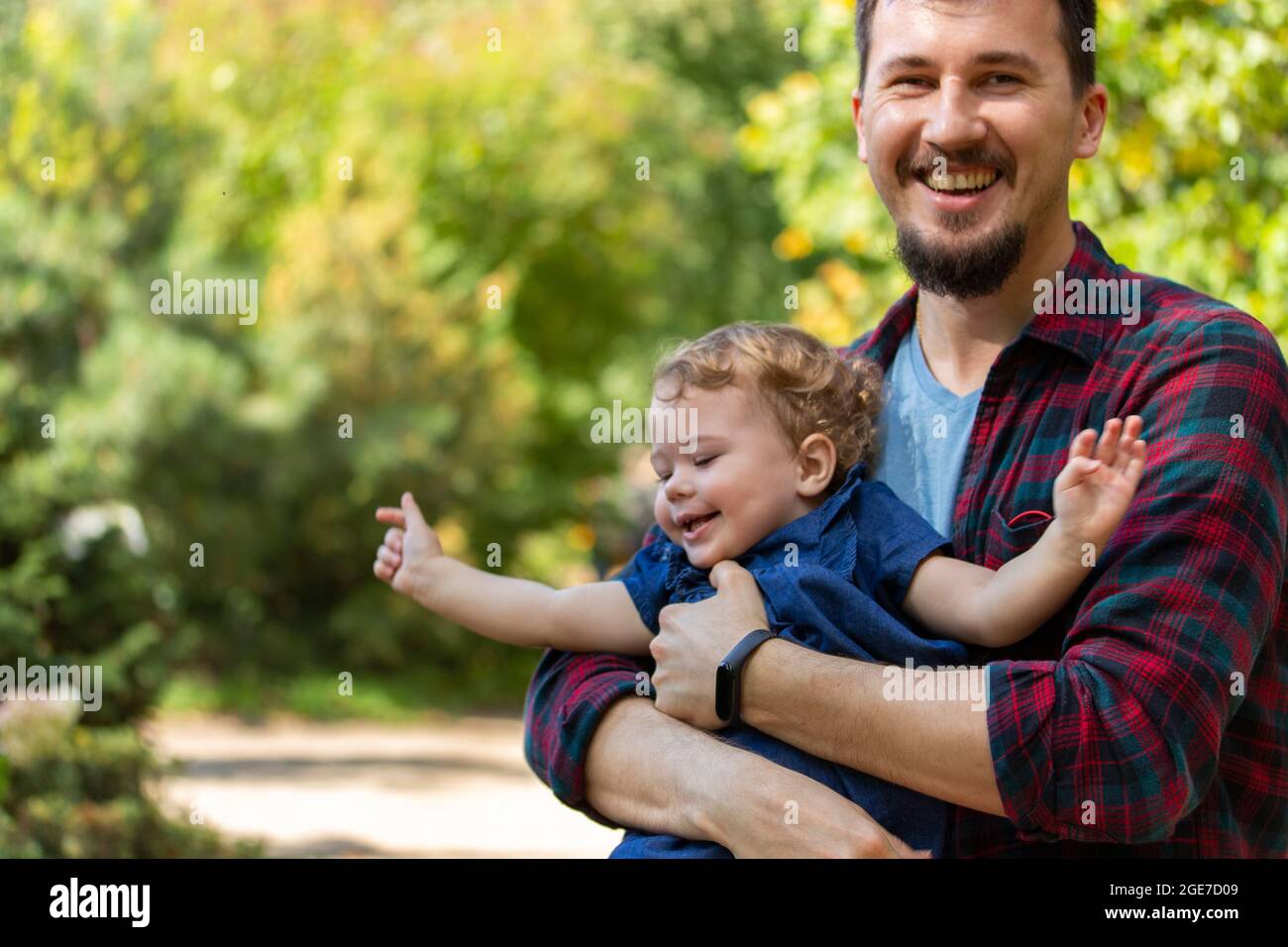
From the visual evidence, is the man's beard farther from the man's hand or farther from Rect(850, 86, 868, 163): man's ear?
the man's hand

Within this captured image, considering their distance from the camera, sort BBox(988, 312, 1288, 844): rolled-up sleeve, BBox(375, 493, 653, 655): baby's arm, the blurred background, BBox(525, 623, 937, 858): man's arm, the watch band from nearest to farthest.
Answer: BBox(988, 312, 1288, 844): rolled-up sleeve → BBox(525, 623, 937, 858): man's arm → the watch band → BBox(375, 493, 653, 655): baby's arm → the blurred background

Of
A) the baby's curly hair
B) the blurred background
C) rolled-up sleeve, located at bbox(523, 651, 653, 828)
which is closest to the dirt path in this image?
the blurred background

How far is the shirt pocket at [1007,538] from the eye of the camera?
2332 millimetres

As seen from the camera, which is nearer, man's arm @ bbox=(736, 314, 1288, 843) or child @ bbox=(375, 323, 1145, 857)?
man's arm @ bbox=(736, 314, 1288, 843)

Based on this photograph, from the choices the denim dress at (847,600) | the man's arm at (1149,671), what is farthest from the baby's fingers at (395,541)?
the man's arm at (1149,671)

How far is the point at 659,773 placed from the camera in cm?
238

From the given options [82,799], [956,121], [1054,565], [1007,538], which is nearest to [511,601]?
[1007,538]

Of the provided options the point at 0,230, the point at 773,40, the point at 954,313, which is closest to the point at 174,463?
the point at 0,230

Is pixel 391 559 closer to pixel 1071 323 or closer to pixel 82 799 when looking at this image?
pixel 1071 323

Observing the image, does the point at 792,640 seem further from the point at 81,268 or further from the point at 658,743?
the point at 81,268

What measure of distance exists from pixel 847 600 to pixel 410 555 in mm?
938

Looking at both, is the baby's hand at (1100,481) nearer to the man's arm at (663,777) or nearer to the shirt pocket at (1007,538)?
the shirt pocket at (1007,538)

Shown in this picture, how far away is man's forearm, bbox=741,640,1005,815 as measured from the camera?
210cm
